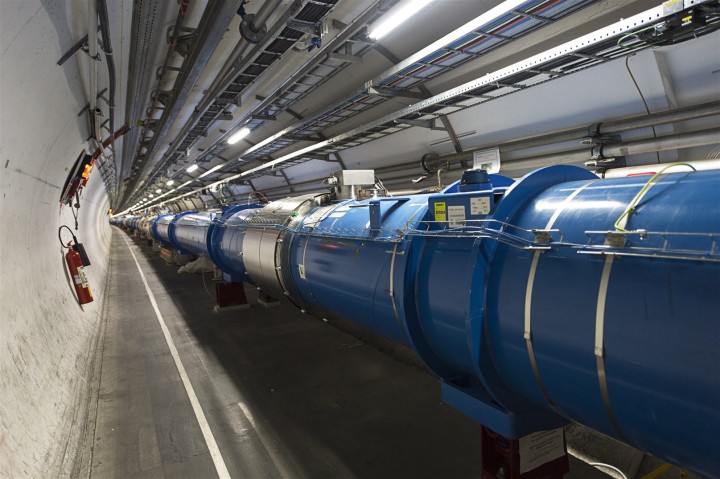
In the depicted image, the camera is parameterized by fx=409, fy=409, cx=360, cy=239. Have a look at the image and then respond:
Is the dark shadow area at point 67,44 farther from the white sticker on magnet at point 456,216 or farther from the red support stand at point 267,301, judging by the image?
the red support stand at point 267,301

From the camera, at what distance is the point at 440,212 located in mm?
2371

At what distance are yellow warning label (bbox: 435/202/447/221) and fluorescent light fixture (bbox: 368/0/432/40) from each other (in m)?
1.84

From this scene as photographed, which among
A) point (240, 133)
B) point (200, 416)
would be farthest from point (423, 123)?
point (200, 416)

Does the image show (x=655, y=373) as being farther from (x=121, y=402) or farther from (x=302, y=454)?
(x=121, y=402)

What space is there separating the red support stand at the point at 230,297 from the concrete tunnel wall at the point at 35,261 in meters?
2.49

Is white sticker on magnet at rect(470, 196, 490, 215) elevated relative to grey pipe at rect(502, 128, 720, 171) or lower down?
lower down

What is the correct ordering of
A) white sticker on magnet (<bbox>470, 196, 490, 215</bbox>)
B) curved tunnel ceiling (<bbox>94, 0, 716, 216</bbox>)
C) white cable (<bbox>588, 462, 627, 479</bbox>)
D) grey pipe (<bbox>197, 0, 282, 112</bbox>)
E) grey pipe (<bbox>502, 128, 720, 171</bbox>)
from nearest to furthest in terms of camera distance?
white sticker on magnet (<bbox>470, 196, 490, 215</bbox>) → white cable (<bbox>588, 462, 627, 479</bbox>) → grey pipe (<bbox>197, 0, 282, 112</bbox>) → curved tunnel ceiling (<bbox>94, 0, 716, 216</bbox>) → grey pipe (<bbox>502, 128, 720, 171</bbox>)

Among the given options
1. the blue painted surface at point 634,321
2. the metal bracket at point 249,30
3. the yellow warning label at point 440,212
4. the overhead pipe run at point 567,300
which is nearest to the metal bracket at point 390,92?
the metal bracket at point 249,30

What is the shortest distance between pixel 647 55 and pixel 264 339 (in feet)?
18.9

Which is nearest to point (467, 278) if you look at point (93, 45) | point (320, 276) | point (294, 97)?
point (320, 276)

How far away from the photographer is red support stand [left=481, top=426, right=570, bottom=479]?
7.00 feet

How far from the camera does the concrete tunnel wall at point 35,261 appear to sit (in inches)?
99.1

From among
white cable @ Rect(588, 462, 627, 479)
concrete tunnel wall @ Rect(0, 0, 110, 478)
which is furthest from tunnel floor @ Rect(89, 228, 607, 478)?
concrete tunnel wall @ Rect(0, 0, 110, 478)

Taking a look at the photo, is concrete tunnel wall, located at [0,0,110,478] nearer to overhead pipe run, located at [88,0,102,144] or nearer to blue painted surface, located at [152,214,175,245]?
overhead pipe run, located at [88,0,102,144]
